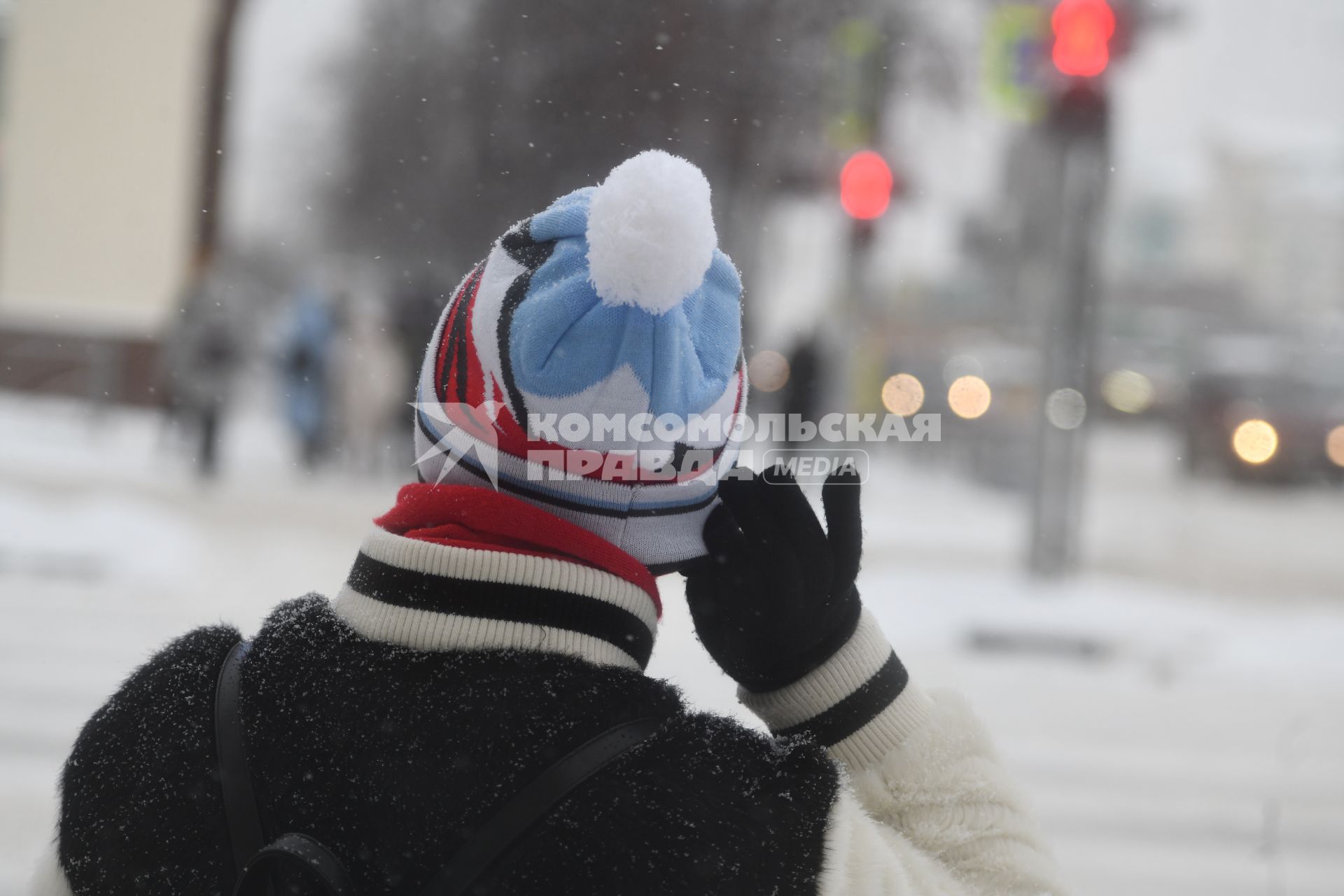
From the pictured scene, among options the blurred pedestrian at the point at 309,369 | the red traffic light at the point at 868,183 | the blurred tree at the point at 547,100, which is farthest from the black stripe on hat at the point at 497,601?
the blurred pedestrian at the point at 309,369

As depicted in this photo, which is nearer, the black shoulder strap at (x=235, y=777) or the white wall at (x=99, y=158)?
the black shoulder strap at (x=235, y=777)

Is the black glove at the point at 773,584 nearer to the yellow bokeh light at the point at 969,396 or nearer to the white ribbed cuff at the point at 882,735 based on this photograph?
the white ribbed cuff at the point at 882,735

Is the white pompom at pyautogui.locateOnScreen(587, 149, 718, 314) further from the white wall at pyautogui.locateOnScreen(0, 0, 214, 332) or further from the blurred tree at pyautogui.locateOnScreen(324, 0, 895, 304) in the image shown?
the white wall at pyautogui.locateOnScreen(0, 0, 214, 332)

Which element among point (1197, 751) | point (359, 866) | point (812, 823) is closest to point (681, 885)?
point (812, 823)

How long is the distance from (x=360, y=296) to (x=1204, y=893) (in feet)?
32.7

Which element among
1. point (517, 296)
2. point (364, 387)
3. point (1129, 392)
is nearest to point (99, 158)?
point (364, 387)

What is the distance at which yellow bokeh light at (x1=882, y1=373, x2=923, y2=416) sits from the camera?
1772cm

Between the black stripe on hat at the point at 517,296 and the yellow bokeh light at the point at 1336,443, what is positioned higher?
the black stripe on hat at the point at 517,296

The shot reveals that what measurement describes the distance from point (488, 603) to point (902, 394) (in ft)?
59.3

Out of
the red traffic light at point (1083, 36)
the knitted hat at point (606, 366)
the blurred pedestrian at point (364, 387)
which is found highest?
the red traffic light at point (1083, 36)

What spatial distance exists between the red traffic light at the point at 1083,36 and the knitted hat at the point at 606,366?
6.57m

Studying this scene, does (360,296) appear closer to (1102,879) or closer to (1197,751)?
(1197,751)

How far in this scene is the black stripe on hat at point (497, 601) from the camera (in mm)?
1081

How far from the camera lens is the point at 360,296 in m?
12.4
